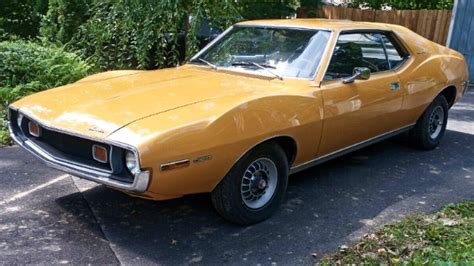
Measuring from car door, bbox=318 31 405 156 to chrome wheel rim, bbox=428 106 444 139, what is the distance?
803 millimetres

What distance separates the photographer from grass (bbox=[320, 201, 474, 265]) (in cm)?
340

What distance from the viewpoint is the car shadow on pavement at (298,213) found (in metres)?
3.54

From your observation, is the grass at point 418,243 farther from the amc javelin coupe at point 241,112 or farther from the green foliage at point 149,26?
the green foliage at point 149,26

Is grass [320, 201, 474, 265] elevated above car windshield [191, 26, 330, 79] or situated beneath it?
situated beneath

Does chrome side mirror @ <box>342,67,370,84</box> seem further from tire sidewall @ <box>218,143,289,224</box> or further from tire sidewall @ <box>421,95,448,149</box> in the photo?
tire sidewall @ <box>421,95,448,149</box>

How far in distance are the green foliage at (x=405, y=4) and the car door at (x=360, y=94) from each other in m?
9.54

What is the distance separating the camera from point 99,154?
3375 mm

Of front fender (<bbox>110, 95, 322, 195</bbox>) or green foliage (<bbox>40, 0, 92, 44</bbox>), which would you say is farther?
green foliage (<bbox>40, 0, 92, 44</bbox>)

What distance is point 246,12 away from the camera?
11.0 meters

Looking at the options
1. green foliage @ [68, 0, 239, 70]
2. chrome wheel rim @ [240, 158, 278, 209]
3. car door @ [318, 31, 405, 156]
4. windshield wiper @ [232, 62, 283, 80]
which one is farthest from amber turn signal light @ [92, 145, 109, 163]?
green foliage @ [68, 0, 239, 70]

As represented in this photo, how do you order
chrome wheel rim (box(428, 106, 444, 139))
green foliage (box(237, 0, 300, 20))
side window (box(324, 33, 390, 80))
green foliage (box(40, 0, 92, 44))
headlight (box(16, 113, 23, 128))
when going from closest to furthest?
headlight (box(16, 113, 23, 128)) < side window (box(324, 33, 390, 80)) < chrome wheel rim (box(428, 106, 444, 139)) < green foliage (box(40, 0, 92, 44)) < green foliage (box(237, 0, 300, 20))

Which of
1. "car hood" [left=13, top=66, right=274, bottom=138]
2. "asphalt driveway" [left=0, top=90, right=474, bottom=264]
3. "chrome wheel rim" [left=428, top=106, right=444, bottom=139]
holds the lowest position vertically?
"asphalt driveway" [left=0, top=90, right=474, bottom=264]

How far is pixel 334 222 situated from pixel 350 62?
1.58 m

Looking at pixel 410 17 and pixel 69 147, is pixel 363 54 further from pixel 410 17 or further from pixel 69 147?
pixel 410 17
